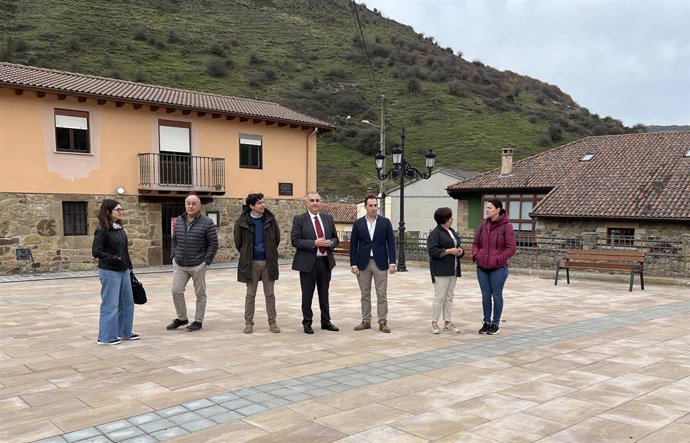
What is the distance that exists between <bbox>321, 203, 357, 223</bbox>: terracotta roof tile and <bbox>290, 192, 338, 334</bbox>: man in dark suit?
3088 cm

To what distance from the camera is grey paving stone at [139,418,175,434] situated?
381 cm

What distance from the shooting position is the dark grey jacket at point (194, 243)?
23.8ft

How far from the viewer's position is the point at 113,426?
387 cm

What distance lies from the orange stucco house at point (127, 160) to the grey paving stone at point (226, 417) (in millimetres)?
14009

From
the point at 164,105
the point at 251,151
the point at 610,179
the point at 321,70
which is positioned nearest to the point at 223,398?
the point at 164,105

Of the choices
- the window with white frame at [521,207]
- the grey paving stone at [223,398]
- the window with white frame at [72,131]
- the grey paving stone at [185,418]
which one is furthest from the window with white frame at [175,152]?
the grey paving stone at [185,418]

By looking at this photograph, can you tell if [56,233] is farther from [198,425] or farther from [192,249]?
[198,425]

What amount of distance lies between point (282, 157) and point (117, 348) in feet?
52.5

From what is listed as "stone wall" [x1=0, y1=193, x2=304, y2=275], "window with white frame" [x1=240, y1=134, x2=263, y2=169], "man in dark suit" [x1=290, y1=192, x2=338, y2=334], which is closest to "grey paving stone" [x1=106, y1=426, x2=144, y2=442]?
"man in dark suit" [x1=290, y1=192, x2=338, y2=334]

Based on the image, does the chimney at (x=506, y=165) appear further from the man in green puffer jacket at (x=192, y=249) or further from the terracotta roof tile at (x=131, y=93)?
the man in green puffer jacket at (x=192, y=249)

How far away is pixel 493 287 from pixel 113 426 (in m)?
4.85

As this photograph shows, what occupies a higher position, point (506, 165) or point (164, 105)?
point (164, 105)

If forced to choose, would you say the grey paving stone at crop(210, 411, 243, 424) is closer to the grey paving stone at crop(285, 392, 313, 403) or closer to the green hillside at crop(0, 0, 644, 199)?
the grey paving stone at crop(285, 392, 313, 403)

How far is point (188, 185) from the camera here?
18.8 metres
